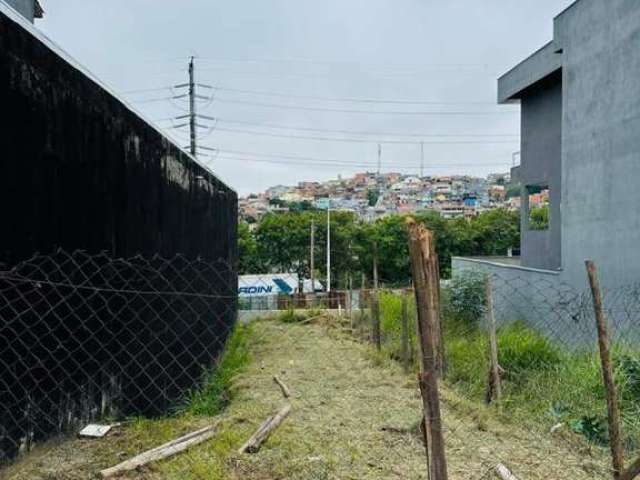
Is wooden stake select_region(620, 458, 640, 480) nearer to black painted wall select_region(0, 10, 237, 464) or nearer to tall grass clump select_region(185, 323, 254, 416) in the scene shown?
black painted wall select_region(0, 10, 237, 464)

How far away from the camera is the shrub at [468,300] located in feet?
Result: 37.7

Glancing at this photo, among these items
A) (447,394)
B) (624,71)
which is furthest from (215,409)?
(624,71)

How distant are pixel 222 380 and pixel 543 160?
8510 mm

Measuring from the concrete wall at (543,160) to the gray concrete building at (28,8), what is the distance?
9.84m

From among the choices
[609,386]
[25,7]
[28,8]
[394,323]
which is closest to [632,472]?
[609,386]

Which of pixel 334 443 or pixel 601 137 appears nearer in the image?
pixel 334 443

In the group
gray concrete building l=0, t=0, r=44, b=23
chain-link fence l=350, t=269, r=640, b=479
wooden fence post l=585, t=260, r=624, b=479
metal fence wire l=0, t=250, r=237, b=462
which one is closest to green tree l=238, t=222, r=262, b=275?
gray concrete building l=0, t=0, r=44, b=23

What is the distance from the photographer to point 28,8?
11852 millimetres

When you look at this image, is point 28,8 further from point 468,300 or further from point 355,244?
point 355,244

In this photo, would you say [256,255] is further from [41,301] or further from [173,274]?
[41,301]

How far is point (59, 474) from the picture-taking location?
3.62m

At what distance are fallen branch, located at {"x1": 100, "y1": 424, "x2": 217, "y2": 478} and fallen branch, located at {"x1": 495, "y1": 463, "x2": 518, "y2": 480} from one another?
186cm

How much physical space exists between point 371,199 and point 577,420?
7162 centimetres

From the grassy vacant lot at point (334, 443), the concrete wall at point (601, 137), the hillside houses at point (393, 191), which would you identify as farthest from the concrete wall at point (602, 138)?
the hillside houses at point (393, 191)
